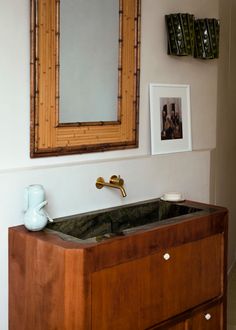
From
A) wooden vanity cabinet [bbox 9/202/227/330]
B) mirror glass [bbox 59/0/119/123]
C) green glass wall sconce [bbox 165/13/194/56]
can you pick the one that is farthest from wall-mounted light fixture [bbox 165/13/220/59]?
wooden vanity cabinet [bbox 9/202/227/330]

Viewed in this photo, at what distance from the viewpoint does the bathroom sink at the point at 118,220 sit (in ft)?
7.13

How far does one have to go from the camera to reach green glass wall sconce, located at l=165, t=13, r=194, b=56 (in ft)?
8.86

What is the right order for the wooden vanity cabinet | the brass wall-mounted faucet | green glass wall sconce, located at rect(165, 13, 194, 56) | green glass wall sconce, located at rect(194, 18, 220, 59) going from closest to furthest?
the wooden vanity cabinet < the brass wall-mounted faucet < green glass wall sconce, located at rect(165, 13, 194, 56) < green glass wall sconce, located at rect(194, 18, 220, 59)

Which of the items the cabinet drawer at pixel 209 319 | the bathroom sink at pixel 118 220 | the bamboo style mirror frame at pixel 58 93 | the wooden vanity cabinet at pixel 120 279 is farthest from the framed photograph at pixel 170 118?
the cabinet drawer at pixel 209 319

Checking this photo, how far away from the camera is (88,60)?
2336mm

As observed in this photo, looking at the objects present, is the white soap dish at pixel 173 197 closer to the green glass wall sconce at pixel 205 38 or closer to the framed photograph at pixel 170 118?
the framed photograph at pixel 170 118

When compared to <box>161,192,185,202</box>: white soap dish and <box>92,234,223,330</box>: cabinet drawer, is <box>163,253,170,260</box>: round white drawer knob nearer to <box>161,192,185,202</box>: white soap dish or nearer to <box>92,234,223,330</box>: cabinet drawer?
<box>92,234,223,330</box>: cabinet drawer

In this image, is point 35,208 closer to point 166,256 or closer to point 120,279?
point 120,279

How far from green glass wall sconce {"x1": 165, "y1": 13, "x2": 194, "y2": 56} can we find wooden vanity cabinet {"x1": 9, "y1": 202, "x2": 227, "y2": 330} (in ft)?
2.84

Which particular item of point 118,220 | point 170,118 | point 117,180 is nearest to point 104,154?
point 117,180

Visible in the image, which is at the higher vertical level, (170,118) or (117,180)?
(170,118)

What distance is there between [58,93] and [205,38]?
1.08m

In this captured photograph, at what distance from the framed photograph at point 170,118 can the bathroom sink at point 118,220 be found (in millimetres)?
305

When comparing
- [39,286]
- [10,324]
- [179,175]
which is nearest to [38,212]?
[39,286]
